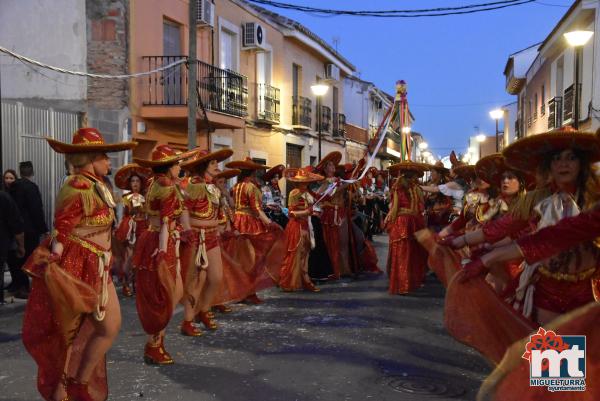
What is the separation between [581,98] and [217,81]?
12066 mm

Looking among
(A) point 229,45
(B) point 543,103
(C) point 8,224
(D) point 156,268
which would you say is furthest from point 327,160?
(B) point 543,103

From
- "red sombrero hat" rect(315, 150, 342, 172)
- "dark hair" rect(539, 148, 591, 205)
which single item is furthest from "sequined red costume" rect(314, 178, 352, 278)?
Result: "dark hair" rect(539, 148, 591, 205)

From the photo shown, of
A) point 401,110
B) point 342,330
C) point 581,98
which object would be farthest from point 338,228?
point 581,98

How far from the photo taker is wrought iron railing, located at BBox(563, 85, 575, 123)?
67.9 ft

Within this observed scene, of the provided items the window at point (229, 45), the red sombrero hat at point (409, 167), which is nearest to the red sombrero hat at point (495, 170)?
the red sombrero hat at point (409, 167)

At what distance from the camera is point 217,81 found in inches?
720

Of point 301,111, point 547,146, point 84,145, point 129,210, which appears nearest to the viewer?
point 547,146

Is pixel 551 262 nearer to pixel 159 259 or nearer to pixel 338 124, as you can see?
pixel 159 259

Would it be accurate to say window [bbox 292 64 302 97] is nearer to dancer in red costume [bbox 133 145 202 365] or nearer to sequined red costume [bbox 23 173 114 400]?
dancer in red costume [bbox 133 145 202 365]

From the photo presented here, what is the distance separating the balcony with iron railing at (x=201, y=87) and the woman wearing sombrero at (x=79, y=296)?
1180 centimetres

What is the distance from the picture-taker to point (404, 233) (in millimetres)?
9211

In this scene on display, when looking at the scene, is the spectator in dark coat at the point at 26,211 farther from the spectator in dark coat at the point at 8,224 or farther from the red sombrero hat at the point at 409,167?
the red sombrero hat at the point at 409,167

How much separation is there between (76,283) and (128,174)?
5639mm

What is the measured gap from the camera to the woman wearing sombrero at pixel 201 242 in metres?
6.50
